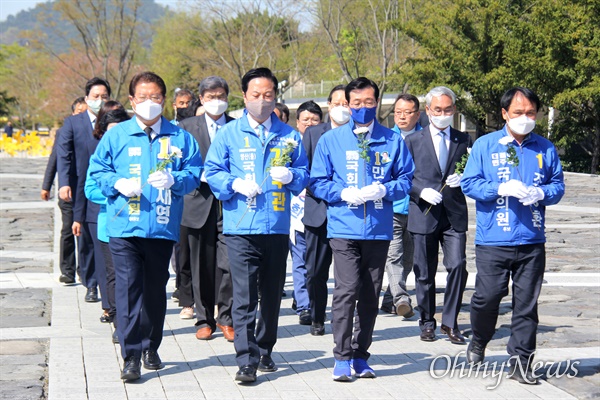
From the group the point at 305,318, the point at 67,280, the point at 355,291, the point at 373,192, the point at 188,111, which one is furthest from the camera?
the point at 67,280

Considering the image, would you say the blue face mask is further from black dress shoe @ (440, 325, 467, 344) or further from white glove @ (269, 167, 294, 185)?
black dress shoe @ (440, 325, 467, 344)

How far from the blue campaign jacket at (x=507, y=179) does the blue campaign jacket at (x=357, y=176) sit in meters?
0.50

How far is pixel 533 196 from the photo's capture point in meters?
6.20

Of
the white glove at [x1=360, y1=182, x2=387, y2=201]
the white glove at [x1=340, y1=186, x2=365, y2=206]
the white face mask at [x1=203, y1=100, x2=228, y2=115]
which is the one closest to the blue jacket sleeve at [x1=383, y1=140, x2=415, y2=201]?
the white glove at [x1=360, y1=182, x2=387, y2=201]

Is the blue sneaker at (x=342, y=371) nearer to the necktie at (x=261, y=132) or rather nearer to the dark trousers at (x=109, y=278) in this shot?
the necktie at (x=261, y=132)

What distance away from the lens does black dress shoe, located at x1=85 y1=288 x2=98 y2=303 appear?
373 inches

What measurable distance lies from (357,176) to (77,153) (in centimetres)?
375

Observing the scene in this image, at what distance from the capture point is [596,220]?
682 inches

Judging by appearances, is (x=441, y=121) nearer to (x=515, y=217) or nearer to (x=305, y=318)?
(x=515, y=217)

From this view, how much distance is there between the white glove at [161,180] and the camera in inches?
244

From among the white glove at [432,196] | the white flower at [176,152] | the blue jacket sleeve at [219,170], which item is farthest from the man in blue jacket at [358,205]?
the white glove at [432,196]

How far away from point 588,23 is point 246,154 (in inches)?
897

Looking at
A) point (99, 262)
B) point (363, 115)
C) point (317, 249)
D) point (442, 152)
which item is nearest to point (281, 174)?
point (363, 115)

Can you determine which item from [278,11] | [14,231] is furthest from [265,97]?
[278,11]
